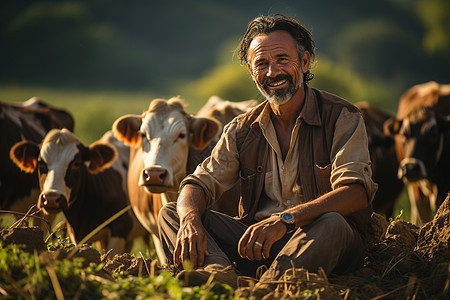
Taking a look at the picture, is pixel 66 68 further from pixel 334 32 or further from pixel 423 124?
pixel 423 124

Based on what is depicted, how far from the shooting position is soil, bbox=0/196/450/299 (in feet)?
9.57

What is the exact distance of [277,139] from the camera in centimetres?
385

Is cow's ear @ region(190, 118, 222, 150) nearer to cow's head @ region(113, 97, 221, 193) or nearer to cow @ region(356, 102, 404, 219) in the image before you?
cow's head @ region(113, 97, 221, 193)

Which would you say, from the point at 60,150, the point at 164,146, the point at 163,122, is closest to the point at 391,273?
the point at 164,146

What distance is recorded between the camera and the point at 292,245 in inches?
126

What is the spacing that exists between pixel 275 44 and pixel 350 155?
92cm

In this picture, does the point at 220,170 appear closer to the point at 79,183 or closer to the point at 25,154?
the point at 79,183

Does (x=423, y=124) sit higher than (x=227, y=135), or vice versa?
(x=423, y=124)

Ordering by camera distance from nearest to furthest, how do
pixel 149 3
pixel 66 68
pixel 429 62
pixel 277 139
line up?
pixel 277 139, pixel 429 62, pixel 66 68, pixel 149 3

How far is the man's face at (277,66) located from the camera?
12.5 ft

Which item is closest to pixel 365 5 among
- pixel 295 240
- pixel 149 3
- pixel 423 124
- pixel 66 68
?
pixel 149 3

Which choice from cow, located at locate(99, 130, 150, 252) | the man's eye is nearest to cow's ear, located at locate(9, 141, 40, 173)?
cow, located at locate(99, 130, 150, 252)

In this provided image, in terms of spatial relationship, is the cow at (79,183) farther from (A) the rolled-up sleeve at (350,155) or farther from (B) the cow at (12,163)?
(A) the rolled-up sleeve at (350,155)

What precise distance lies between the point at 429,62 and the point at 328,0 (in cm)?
2942
